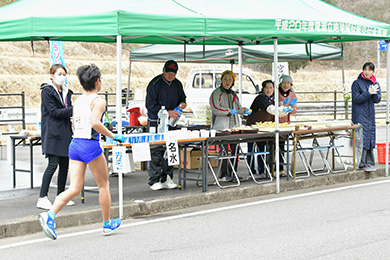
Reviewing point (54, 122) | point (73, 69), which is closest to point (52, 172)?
point (54, 122)

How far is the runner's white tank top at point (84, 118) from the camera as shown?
6672 mm

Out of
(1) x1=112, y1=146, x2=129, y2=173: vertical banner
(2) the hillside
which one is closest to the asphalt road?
(1) x1=112, y1=146, x2=129, y2=173: vertical banner

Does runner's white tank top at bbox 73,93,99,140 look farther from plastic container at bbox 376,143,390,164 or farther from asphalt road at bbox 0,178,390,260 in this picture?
plastic container at bbox 376,143,390,164

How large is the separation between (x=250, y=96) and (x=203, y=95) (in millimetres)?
1682

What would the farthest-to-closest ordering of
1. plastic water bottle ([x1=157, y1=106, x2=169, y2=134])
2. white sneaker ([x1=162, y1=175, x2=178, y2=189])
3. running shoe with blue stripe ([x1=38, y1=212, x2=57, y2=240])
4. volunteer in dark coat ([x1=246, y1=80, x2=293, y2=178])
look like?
1. volunteer in dark coat ([x1=246, y1=80, x2=293, y2=178])
2. white sneaker ([x1=162, y1=175, x2=178, y2=189])
3. plastic water bottle ([x1=157, y1=106, x2=169, y2=134])
4. running shoe with blue stripe ([x1=38, y1=212, x2=57, y2=240])

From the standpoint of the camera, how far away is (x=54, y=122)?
8250mm

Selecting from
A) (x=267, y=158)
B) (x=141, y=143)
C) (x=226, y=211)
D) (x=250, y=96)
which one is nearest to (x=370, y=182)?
(x=267, y=158)

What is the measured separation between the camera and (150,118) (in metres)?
9.73

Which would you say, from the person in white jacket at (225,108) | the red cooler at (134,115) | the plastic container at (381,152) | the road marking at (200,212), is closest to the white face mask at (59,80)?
the road marking at (200,212)

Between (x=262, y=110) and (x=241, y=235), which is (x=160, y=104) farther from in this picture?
(x=241, y=235)

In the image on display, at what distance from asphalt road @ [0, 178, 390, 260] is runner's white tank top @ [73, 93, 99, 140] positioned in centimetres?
122

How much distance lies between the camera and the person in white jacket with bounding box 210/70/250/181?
33.6ft

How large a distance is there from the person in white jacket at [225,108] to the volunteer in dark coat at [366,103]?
92.1 inches

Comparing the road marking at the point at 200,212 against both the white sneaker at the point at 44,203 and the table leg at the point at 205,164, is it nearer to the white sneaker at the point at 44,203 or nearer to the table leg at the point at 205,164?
the table leg at the point at 205,164
